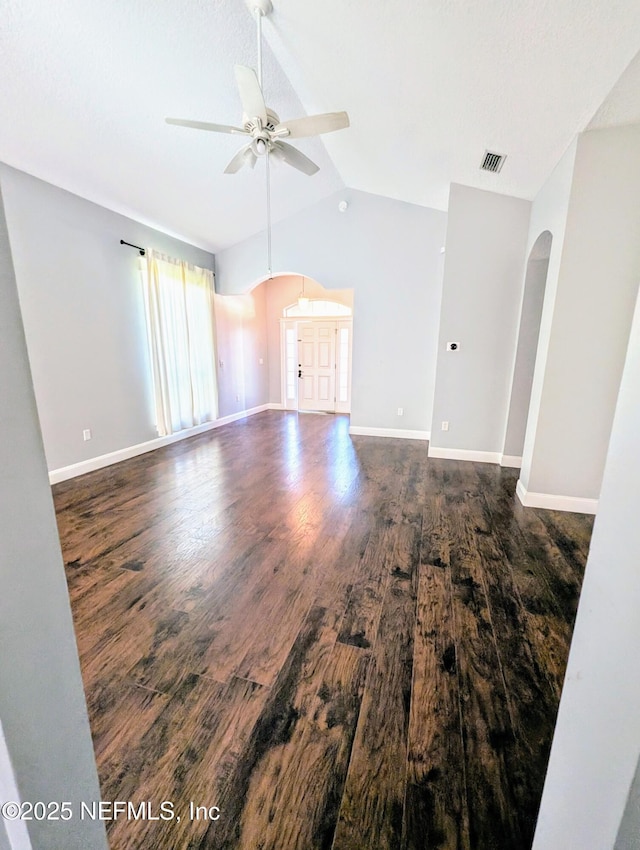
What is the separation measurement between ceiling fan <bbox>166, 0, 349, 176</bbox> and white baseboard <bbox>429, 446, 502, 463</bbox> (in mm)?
3341

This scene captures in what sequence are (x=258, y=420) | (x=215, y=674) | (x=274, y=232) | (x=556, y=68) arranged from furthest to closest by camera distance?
(x=258, y=420)
(x=274, y=232)
(x=556, y=68)
(x=215, y=674)

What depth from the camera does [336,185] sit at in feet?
15.1

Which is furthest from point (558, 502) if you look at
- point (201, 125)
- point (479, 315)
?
point (201, 125)

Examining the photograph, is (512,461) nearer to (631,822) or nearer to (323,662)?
(323,662)

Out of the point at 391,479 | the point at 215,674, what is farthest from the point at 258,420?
the point at 215,674

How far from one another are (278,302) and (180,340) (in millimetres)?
2987

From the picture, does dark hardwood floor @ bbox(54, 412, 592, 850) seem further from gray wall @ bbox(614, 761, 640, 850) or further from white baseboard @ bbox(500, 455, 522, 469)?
white baseboard @ bbox(500, 455, 522, 469)

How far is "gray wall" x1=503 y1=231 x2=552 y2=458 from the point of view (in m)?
3.57

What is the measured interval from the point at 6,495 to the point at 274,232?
5.56 metres

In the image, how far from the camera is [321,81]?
8.83ft

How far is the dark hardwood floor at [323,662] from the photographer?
998 millimetres

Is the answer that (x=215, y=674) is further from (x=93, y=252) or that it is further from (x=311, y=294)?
(x=311, y=294)

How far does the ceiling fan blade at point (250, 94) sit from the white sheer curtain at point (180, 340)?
2.53 meters

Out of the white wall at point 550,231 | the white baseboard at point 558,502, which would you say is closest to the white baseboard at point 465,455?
the white wall at point 550,231
